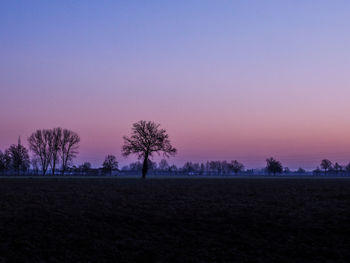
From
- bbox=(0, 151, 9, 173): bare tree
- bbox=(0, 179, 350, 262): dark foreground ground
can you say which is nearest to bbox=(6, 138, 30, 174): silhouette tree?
bbox=(0, 151, 9, 173): bare tree

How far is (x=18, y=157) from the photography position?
14812 cm

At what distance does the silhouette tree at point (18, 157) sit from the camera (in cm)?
14738

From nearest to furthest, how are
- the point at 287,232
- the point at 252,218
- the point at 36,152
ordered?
the point at 287,232, the point at 252,218, the point at 36,152

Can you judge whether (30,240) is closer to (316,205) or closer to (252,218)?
(252,218)

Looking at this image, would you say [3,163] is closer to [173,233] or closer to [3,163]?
[3,163]

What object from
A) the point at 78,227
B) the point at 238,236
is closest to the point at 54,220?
the point at 78,227

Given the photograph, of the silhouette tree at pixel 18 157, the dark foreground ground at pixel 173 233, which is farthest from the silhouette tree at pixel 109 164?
the dark foreground ground at pixel 173 233

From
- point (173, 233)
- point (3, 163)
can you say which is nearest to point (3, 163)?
point (3, 163)

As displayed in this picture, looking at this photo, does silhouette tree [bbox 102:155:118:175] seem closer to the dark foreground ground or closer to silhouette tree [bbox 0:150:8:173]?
silhouette tree [bbox 0:150:8:173]

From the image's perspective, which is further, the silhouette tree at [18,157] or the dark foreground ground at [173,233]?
the silhouette tree at [18,157]

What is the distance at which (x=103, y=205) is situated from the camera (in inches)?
969

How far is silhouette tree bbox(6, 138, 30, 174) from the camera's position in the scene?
484ft

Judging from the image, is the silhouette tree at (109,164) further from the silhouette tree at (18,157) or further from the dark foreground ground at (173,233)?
the dark foreground ground at (173,233)

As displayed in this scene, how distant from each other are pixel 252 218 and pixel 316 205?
752cm
